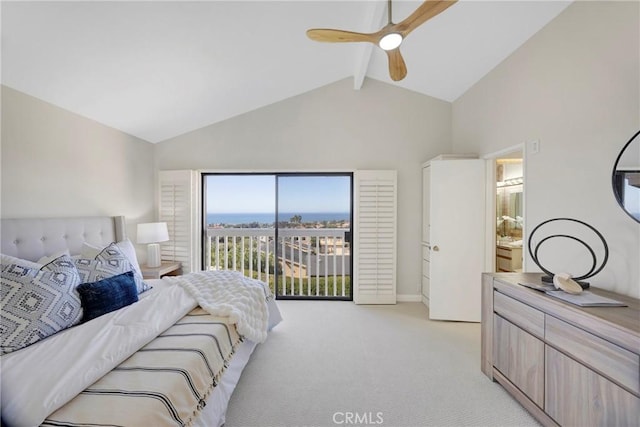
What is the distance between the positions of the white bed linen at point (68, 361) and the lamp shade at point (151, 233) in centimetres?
189

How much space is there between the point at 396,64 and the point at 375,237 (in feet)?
7.53

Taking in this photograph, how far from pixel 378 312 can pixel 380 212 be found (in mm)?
1318

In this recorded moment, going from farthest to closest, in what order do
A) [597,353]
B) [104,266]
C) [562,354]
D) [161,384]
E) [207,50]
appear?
[207,50] < [104,266] < [562,354] < [597,353] < [161,384]

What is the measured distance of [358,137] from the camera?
407cm

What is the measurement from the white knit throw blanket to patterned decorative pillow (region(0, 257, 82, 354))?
729 mm

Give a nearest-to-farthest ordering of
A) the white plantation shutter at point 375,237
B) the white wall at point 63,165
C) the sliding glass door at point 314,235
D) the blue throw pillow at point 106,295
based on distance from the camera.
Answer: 1. the blue throw pillow at point 106,295
2. the white wall at point 63,165
3. the white plantation shutter at point 375,237
4. the sliding glass door at point 314,235

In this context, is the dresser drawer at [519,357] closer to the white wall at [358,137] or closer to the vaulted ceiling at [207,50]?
the white wall at [358,137]

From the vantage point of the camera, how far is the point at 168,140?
4.18 m

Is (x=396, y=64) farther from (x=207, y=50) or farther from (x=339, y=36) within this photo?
(x=207, y=50)

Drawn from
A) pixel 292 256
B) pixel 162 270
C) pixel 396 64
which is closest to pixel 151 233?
pixel 162 270

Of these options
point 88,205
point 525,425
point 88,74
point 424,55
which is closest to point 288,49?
point 424,55

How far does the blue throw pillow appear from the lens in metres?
1.86

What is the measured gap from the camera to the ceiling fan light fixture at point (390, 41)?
191 cm
